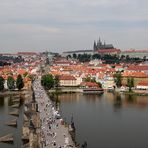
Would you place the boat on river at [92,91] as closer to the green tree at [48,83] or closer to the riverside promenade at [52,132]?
the green tree at [48,83]

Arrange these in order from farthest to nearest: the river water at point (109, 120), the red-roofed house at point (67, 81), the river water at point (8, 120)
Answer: the red-roofed house at point (67, 81) → the river water at point (109, 120) → the river water at point (8, 120)

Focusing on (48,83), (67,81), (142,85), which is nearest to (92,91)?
(48,83)

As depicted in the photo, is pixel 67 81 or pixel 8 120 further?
pixel 67 81

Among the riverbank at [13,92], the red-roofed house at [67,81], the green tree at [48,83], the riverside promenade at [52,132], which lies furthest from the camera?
the red-roofed house at [67,81]

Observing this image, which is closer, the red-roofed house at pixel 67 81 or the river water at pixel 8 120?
the river water at pixel 8 120

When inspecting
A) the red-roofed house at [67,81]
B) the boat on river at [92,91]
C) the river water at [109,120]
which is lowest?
the river water at [109,120]

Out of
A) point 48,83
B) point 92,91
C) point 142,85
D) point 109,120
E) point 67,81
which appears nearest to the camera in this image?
point 109,120

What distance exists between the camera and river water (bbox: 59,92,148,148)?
74.1 ft

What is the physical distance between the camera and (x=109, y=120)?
28.9 metres

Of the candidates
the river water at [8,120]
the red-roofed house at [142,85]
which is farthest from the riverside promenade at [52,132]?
the red-roofed house at [142,85]

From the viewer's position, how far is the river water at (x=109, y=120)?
74.1 feet

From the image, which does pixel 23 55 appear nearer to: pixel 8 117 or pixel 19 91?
→ pixel 19 91

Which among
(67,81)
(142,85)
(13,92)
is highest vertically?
(67,81)

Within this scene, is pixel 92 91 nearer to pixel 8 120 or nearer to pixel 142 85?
pixel 142 85
